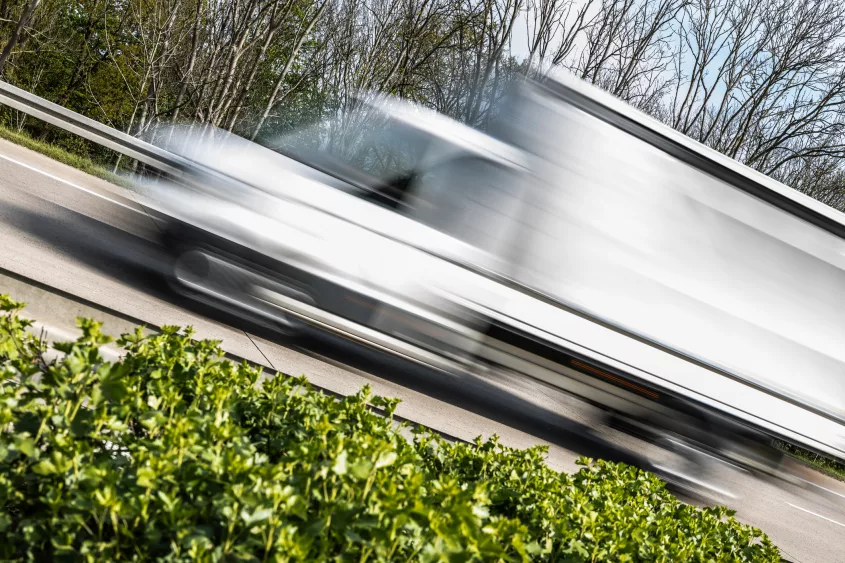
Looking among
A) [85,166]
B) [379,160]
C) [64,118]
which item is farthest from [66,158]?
[379,160]

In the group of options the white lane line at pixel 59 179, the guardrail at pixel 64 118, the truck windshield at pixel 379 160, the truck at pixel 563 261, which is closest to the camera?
the truck at pixel 563 261

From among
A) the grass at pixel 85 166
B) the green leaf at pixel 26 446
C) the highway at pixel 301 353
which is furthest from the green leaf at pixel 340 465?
the grass at pixel 85 166

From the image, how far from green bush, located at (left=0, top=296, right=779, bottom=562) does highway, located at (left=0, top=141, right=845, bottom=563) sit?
266 cm

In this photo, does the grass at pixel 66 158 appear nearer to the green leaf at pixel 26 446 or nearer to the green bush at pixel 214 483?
the green bush at pixel 214 483

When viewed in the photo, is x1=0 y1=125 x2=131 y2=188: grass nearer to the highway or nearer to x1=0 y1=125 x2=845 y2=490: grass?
x1=0 y1=125 x2=845 y2=490: grass

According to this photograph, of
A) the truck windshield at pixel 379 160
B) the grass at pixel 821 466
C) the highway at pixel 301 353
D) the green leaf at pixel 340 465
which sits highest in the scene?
the truck windshield at pixel 379 160

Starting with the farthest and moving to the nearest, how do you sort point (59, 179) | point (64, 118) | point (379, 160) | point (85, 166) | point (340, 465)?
point (85, 166) → point (64, 118) → point (59, 179) → point (379, 160) → point (340, 465)

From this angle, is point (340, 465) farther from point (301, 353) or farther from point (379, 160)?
point (379, 160)

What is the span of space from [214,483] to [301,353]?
4.34m

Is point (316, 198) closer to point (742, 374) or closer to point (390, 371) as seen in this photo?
point (390, 371)

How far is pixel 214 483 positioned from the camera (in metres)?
1.55

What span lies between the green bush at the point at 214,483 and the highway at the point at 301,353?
105 inches

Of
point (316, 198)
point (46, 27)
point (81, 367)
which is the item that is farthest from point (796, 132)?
point (46, 27)

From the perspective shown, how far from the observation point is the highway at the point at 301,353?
202 inches
